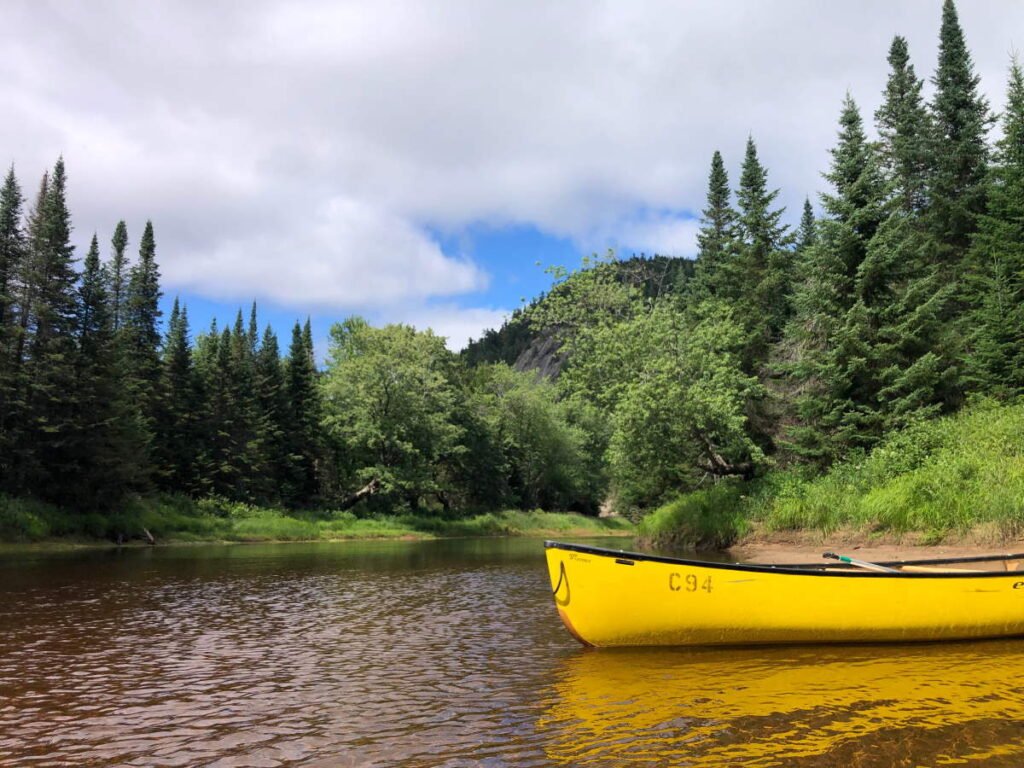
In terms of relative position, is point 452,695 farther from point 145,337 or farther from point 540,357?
point 540,357

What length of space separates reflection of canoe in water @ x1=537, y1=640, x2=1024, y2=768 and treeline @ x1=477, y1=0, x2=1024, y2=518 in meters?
15.9

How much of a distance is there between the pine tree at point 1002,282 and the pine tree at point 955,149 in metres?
2.65

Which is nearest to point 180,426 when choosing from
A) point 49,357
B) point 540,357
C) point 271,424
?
point 271,424

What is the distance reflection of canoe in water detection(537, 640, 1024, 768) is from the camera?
6195 mm

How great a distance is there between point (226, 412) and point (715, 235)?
39618 millimetres

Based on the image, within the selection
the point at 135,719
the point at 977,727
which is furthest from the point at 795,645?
the point at 135,719

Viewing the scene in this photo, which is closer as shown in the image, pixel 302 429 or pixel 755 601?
pixel 755 601

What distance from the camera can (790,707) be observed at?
7.64 metres

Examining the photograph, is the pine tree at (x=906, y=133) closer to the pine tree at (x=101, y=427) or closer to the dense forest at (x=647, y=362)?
the dense forest at (x=647, y=362)

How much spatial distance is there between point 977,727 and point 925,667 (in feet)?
9.28

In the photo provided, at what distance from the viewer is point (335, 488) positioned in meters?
61.5

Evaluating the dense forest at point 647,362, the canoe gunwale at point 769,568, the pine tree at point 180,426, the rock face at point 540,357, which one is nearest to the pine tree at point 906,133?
the dense forest at point 647,362

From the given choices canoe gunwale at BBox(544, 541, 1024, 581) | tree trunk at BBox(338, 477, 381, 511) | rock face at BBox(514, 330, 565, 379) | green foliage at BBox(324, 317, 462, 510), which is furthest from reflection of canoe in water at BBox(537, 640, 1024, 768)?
rock face at BBox(514, 330, 565, 379)

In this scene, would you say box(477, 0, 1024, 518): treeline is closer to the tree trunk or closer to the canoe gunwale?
the canoe gunwale
